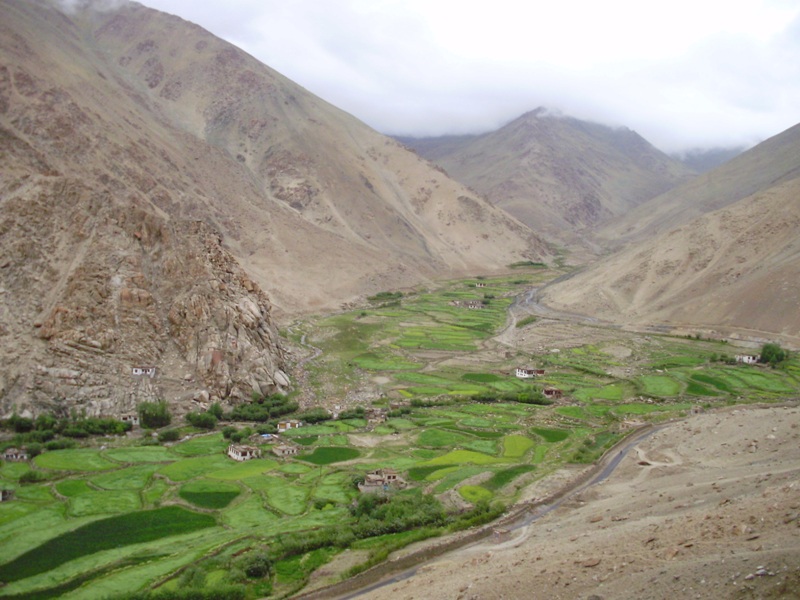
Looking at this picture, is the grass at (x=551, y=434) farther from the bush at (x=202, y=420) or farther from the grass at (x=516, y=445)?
the bush at (x=202, y=420)

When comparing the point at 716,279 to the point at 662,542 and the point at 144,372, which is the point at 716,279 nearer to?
the point at 144,372

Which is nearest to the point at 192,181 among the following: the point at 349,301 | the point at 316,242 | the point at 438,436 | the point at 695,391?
the point at 316,242

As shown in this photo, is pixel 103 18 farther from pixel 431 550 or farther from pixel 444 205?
pixel 431 550

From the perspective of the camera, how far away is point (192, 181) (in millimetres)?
98125

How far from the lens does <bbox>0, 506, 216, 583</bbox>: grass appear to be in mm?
26078

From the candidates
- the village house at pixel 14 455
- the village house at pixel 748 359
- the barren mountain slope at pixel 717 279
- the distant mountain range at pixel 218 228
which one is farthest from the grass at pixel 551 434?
the barren mountain slope at pixel 717 279

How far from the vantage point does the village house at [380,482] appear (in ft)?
112

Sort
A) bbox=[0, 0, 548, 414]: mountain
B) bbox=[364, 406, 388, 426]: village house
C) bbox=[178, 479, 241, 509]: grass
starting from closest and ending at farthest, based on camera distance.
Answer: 1. bbox=[178, 479, 241, 509]: grass
2. bbox=[0, 0, 548, 414]: mountain
3. bbox=[364, 406, 388, 426]: village house

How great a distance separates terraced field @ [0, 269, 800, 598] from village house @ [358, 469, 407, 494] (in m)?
0.52

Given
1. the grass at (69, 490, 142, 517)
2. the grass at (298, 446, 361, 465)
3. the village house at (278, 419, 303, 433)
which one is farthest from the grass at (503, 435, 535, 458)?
the grass at (69, 490, 142, 517)

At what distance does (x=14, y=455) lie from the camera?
123ft

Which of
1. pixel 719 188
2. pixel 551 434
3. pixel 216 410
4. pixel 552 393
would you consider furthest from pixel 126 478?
pixel 719 188

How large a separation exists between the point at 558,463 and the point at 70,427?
30.6 meters

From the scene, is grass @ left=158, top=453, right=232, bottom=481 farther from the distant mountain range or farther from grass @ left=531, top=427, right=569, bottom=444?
grass @ left=531, top=427, right=569, bottom=444
